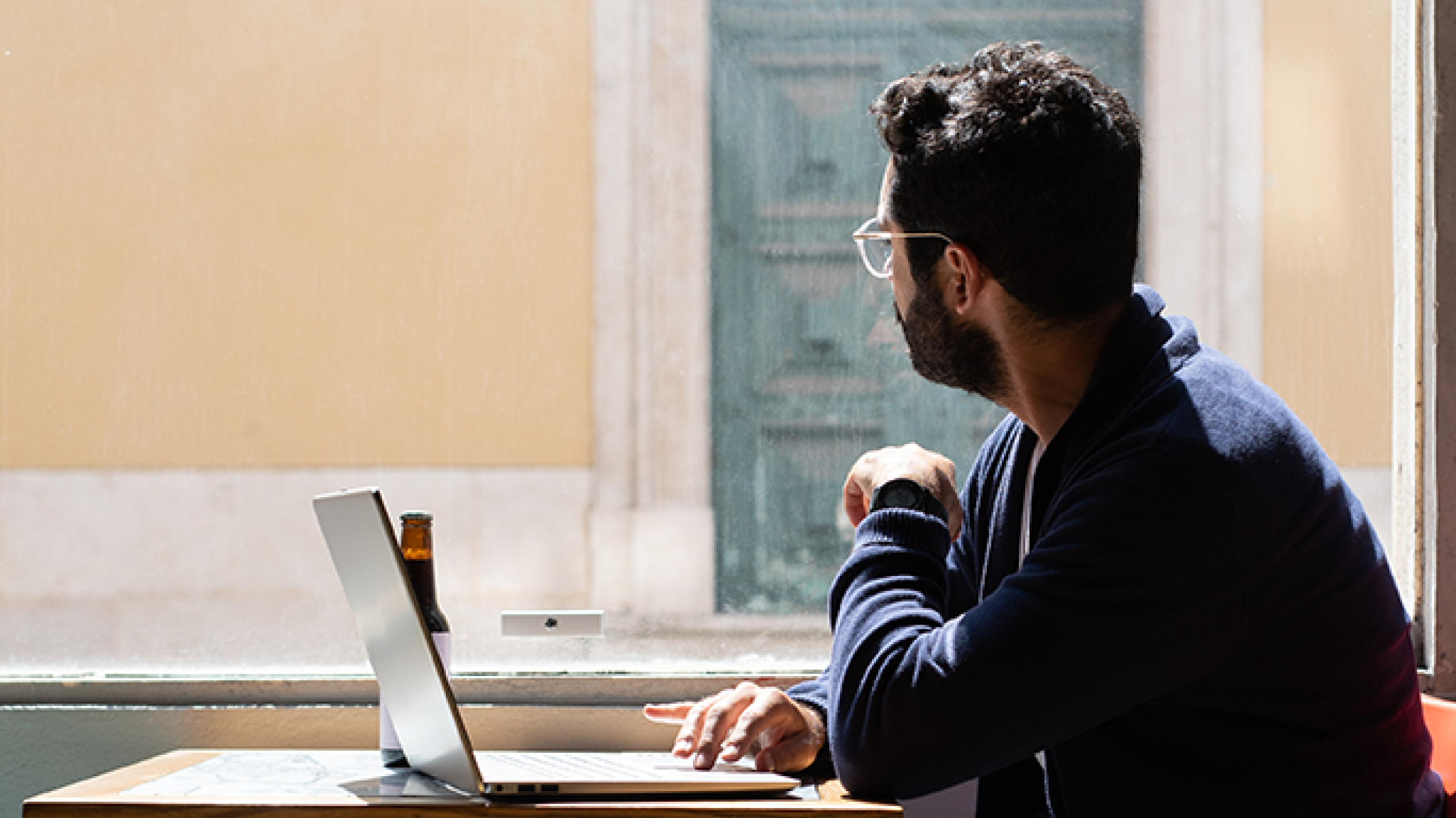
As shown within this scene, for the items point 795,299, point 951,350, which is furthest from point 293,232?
point 951,350

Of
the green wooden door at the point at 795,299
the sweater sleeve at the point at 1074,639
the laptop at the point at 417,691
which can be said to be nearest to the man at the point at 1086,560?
the sweater sleeve at the point at 1074,639

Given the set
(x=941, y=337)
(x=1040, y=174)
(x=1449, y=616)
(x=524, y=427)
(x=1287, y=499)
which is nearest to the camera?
(x=1287, y=499)

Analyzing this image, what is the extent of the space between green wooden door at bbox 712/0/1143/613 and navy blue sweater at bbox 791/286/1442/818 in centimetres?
70

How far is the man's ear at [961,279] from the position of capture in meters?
1.31

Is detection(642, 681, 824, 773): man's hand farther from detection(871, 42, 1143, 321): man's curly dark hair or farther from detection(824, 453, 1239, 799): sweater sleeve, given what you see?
detection(871, 42, 1143, 321): man's curly dark hair

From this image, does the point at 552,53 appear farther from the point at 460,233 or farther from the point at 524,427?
the point at 524,427

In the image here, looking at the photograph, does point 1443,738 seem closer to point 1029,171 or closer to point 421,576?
point 1029,171

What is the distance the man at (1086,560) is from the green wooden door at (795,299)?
1.86ft

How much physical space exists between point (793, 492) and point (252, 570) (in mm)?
896

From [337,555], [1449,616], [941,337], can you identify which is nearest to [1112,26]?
[941,337]

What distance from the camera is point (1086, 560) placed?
1.09 meters

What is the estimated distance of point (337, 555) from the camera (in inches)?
50.3

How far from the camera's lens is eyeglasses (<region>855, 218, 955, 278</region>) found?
134cm

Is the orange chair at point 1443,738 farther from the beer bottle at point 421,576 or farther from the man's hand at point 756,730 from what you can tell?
the beer bottle at point 421,576
